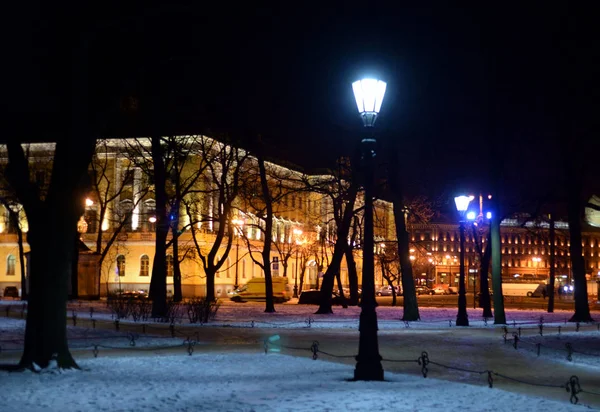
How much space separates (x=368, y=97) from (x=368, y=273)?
3.18 meters

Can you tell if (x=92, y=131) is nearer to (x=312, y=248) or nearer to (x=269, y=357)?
(x=269, y=357)

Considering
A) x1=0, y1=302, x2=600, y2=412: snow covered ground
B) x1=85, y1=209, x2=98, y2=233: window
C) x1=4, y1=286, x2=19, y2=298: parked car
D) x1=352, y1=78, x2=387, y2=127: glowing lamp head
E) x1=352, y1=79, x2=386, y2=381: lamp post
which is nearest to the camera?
x1=0, y1=302, x2=600, y2=412: snow covered ground

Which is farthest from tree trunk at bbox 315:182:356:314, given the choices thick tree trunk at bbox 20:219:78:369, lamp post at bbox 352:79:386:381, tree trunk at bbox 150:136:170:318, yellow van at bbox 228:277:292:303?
thick tree trunk at bbox 20:219:78:369

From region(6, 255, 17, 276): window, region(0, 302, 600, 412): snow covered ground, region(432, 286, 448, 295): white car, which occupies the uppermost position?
region(6, 255, 17, 276): window

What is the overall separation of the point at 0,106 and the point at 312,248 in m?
61.4

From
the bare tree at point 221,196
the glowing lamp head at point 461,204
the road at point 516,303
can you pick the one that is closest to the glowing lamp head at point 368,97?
the glowing lamp head at point 461,204

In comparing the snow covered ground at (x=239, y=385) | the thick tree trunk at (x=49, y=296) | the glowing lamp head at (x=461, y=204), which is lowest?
the snow covered ground at (x=239, y=385)

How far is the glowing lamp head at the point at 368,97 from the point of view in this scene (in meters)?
14.6

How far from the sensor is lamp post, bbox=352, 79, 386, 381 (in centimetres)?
1438

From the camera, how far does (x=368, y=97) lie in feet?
47.8

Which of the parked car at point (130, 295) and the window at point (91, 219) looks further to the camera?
the window at point (91, 219)

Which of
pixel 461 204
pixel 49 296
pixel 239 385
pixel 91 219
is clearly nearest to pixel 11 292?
pixel 91 219

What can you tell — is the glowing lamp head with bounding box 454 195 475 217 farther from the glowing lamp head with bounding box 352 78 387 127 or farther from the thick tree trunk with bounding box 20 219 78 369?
the thick tree trunk with bounding box 20 219 78 369

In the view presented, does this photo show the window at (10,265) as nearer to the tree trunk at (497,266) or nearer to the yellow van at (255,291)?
the yellow van at (255,291)
